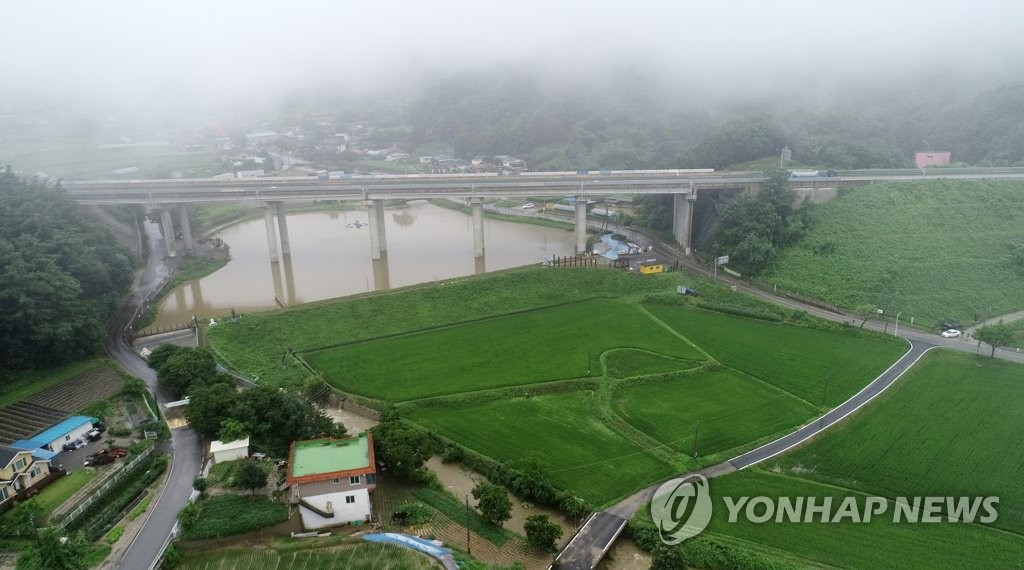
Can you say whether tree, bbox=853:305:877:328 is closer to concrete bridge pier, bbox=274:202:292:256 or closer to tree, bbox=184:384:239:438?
tree, bbox=184:384:239:438

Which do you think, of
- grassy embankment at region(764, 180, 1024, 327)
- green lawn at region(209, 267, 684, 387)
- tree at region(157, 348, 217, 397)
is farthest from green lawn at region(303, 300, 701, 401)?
grassy embankment at region(764, 180, 1024, 327)

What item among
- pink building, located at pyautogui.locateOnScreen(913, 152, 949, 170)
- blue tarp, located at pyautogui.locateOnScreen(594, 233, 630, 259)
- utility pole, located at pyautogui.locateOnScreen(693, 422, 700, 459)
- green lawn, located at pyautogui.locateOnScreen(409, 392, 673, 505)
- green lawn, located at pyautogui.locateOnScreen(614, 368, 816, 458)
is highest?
pink building, located at pyautogui.locateOnScreen(913, 152, 949, 170)

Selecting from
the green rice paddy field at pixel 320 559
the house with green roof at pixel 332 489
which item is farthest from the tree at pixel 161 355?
the green rice paddy field at pixel 320 559

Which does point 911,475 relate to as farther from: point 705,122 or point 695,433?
point 705,122

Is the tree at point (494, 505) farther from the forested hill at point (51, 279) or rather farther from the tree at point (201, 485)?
the forested hill at point (51, 279)

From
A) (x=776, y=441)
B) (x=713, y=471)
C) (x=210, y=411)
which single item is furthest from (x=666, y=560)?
(x=210, y=411)

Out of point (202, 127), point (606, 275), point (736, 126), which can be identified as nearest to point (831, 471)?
point (606, 275)
